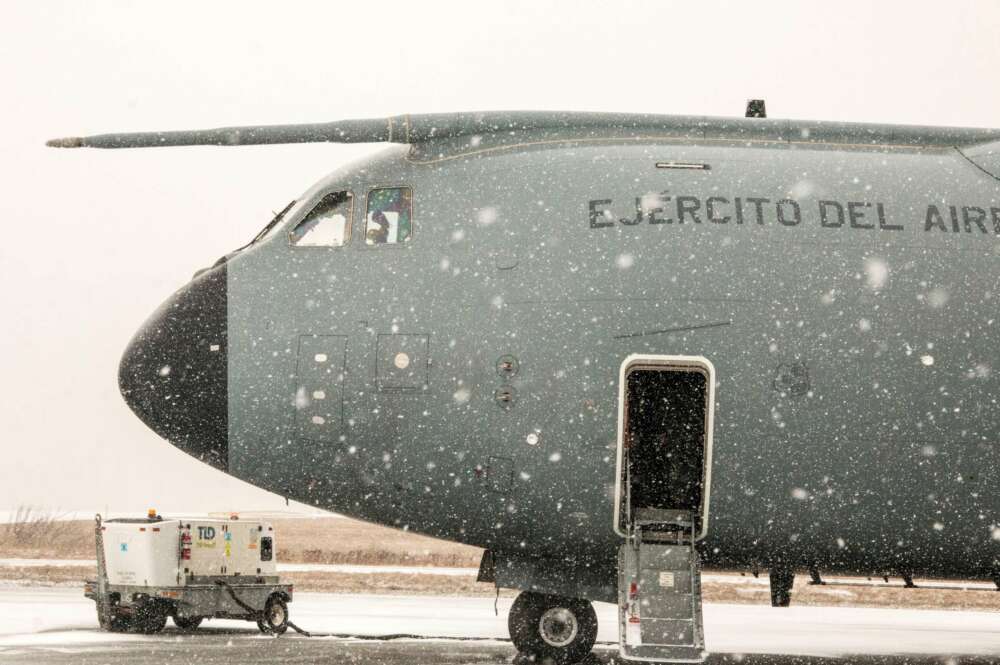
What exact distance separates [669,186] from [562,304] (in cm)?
162

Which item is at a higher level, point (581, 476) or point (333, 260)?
point (333, 260)

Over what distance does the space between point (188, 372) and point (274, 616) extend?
21.2 feet

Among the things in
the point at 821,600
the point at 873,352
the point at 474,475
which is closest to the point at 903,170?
the point at 873,352

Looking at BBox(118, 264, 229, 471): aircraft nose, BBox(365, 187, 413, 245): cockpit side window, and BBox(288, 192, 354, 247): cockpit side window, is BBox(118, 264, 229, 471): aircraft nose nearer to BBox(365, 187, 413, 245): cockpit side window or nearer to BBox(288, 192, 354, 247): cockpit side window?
BBox(288, 192, 354, 247): cockpit side window

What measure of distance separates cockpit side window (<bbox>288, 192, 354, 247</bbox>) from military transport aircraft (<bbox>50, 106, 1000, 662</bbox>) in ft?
0.08

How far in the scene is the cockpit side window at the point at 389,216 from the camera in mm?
12180

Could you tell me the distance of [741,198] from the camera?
39.2 ft

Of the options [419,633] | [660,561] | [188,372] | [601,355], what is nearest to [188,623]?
[419,633]

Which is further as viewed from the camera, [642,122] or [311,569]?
[311,569]

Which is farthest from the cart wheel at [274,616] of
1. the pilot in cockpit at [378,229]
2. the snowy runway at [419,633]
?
the pilot in cockpit at [378,229]

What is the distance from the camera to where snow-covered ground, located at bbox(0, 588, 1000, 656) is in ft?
51.8

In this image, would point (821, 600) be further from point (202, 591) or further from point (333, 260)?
point (333, 260)

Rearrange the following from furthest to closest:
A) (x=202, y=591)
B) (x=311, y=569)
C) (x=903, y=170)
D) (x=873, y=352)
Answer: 1. (x=311, y=569)
2. (x=202, y=591)
3. (x=903, y=170)
4. (x=873, y=352)

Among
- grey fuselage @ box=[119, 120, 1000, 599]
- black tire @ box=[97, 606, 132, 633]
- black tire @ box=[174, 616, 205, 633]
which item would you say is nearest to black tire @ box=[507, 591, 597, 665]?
grey fuselage @ box=[119, 120, 1000, 599]
